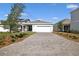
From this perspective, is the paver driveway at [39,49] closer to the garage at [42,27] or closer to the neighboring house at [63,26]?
the neighboring house at [63,26]

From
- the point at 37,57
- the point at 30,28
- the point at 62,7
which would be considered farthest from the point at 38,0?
the point at 30,28

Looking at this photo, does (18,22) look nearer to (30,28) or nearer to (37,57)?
(30,28)

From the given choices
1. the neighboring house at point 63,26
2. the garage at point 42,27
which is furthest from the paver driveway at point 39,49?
the garage at point 42,27

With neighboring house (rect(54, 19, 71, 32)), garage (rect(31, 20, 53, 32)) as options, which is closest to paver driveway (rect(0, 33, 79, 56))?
neighboring house (rect(54, 19, 71, 32))

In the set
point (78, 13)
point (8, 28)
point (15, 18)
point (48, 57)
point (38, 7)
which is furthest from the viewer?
point (78, 13)

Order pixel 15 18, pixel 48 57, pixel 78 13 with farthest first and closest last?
pixel 78 13 < pixel 15 18 < pixel 48 57

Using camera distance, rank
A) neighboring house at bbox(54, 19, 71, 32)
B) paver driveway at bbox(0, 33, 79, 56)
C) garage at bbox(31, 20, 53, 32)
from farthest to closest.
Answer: garage at bbox(31, 20, 53, 32)
neighboring house at bbox(54, 19, 71, 32)
paver driveway at bbox(0, 33, 79, 56)

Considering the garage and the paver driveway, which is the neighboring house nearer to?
the garage

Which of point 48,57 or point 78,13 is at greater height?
point 78,13

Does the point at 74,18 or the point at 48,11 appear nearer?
the point at 48,11

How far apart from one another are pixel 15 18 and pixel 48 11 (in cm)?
800

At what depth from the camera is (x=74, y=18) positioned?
24656mm

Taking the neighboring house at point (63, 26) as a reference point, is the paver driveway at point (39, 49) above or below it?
below

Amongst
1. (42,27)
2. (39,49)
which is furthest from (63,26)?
(39,49)
